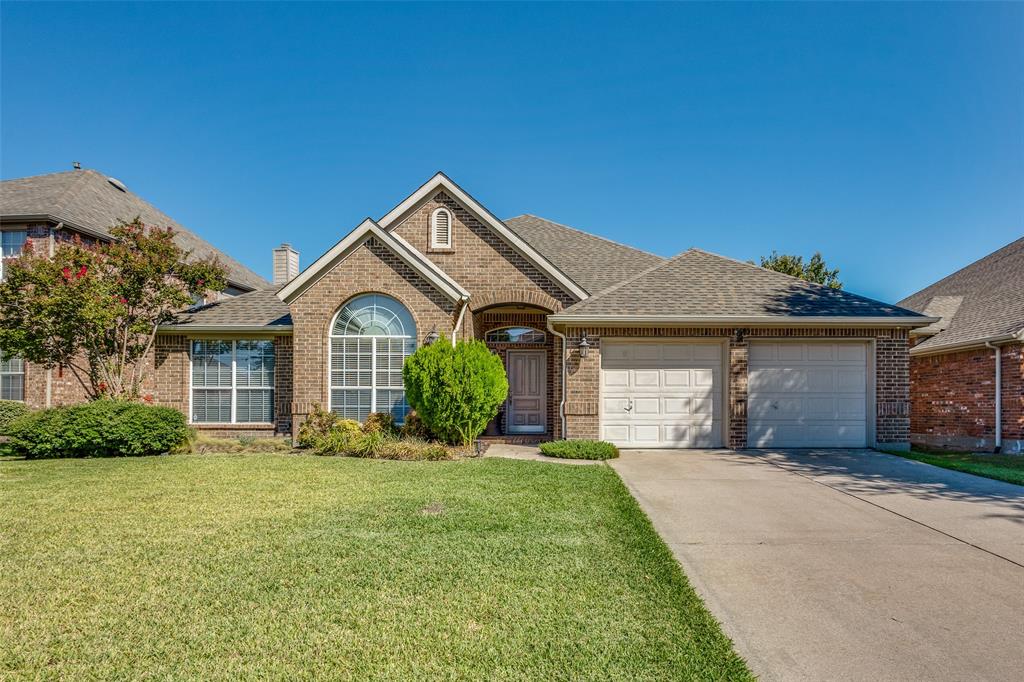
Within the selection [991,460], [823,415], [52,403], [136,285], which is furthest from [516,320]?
[52,403]

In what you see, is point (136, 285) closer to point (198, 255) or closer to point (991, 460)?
point (198, 255)

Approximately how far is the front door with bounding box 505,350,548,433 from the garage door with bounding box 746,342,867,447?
18.5 feet

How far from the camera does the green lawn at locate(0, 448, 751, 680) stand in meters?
3.25

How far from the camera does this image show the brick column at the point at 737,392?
471 inches

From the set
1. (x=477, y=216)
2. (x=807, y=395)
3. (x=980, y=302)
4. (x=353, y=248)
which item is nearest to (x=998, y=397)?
(x=980, y=302)

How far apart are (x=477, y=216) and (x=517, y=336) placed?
3.53m

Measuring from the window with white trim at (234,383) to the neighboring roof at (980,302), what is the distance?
1793cm

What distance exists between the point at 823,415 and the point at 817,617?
31.1 feet

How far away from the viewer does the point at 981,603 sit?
4.12 m

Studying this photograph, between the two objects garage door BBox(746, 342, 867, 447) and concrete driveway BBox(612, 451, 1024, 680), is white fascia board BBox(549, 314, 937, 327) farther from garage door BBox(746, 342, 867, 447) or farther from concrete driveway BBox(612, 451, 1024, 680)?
concrete driveway BBox(612, 451, 1024, 680)

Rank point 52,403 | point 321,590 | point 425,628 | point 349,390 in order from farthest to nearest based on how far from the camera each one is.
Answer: point 52,403 → point 349,390 → point 321,590 → point 425,628

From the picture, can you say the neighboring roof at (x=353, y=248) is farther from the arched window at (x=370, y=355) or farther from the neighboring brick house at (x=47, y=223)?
the neighboring brick house at (x=47, y=223)

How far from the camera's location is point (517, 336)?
603 inches

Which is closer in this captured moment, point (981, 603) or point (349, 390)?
point (981, 603)
